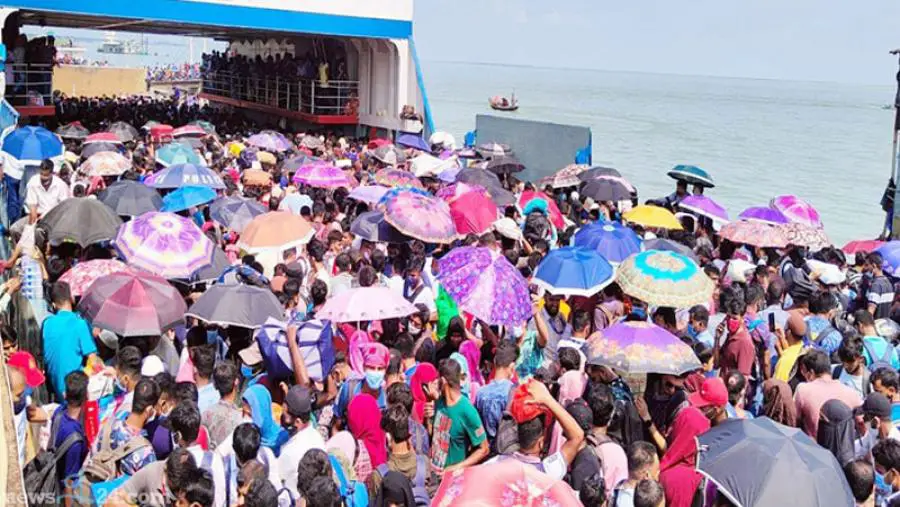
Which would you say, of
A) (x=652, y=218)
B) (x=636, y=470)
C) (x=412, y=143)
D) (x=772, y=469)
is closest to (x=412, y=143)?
(x=412, y=143)

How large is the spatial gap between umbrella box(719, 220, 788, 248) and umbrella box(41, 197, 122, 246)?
6023 millimetres

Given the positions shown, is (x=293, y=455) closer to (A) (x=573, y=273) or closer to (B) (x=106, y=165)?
(A) (x=573, y=273)

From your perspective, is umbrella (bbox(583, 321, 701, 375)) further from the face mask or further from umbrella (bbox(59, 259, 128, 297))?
umbrella (bbox(59, 259, 128, 297))

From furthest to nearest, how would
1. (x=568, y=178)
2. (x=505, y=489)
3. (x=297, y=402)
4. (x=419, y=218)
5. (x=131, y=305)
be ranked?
(x=568, y=178) → (x=419, y=218) → (x=131, y=305) → (x=297, y=402) → (x=505, y=489)

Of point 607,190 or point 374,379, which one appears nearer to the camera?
point 374,379

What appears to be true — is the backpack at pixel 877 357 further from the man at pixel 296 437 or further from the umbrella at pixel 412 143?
the umbrella at pixel 412 143

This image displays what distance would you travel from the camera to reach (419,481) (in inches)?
179

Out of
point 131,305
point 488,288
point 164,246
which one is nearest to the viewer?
point 131,305

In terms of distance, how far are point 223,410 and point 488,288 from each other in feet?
6.91

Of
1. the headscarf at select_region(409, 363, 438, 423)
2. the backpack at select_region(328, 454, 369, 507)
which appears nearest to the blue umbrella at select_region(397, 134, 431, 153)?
the headscarf at select_region(409, 363, 438, 423)

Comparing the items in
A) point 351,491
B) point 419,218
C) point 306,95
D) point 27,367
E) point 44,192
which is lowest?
point 351,491

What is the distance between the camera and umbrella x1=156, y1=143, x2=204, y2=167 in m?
12.2

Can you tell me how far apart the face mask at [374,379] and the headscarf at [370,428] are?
21cm

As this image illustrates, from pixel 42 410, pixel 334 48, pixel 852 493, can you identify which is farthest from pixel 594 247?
pixel 334 48
